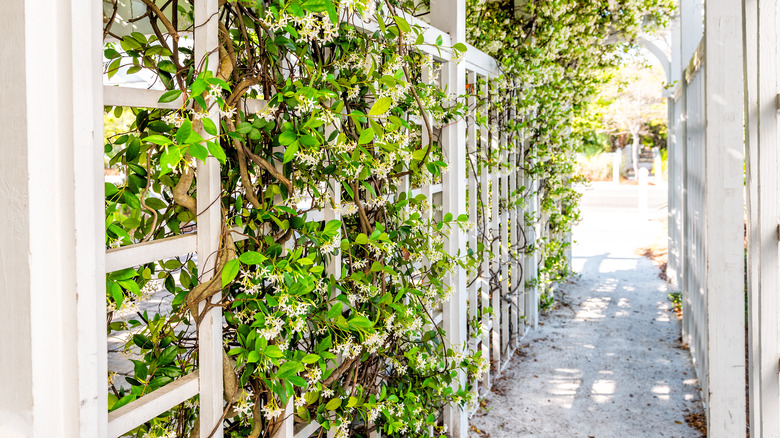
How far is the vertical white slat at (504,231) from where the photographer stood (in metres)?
3.80

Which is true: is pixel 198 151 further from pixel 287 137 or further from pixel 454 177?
A: pixel 454 177

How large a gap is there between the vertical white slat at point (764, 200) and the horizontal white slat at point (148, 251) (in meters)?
1.58

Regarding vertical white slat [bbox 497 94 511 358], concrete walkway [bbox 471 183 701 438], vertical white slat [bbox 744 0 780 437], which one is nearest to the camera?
vertical white slat [bbox 744 0 780 437]

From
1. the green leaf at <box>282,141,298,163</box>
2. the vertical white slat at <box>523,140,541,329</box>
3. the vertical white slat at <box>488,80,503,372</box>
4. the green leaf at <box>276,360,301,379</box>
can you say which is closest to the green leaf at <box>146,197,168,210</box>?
the green leaf at <box>282,141,298,163</box>

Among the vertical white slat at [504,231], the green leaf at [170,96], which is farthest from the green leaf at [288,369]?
the vertical white slat at [504,231]

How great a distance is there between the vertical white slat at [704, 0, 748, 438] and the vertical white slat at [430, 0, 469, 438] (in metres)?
0.97

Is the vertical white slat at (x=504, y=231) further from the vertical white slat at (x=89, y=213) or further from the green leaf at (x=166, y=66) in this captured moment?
the vertical white slat at (x=89, y=213)

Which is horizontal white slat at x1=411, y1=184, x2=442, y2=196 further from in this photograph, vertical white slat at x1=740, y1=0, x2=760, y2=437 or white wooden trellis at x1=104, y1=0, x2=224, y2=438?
white wooden trellis at x1=104, y1=0, x2=224, y2=438

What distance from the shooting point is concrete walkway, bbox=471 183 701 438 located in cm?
310

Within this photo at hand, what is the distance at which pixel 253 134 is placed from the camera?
1.22 meters

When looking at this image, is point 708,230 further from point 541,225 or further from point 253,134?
point 541,225

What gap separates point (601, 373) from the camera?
3.87 meters

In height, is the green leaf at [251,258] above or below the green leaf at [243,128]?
below

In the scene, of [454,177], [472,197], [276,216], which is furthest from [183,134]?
[472,197]
